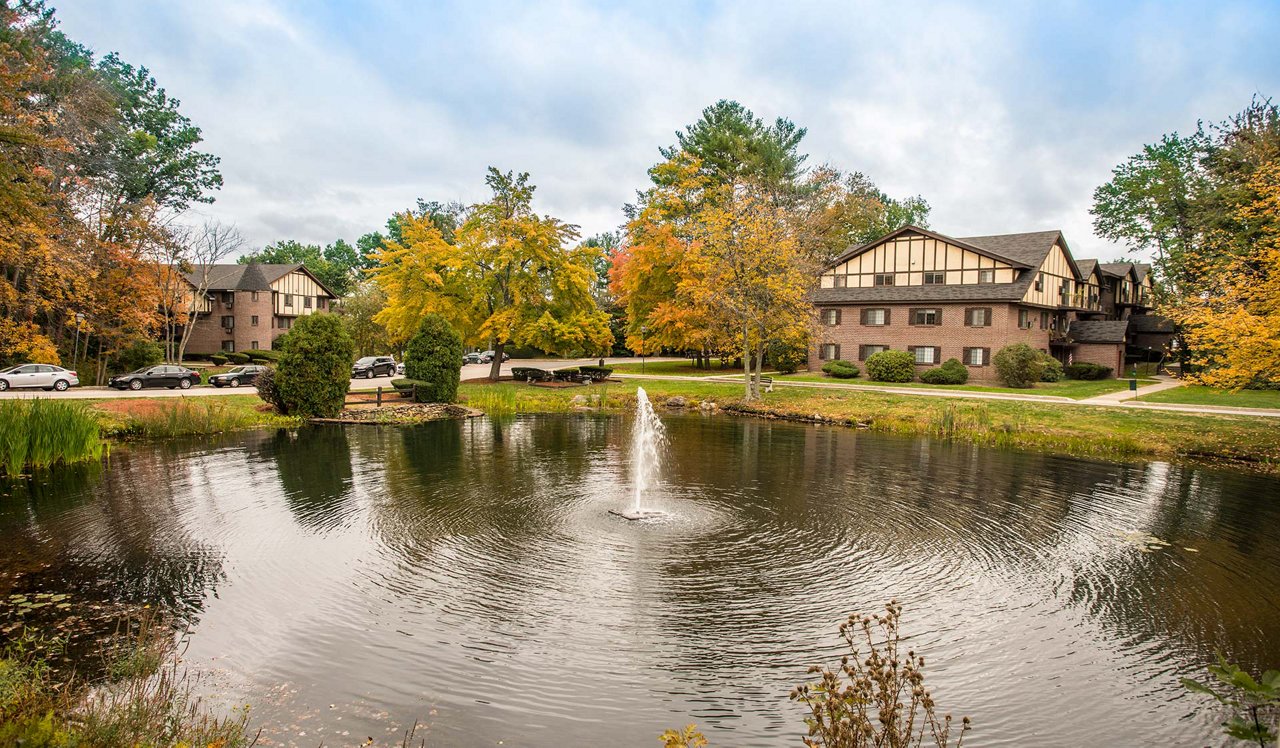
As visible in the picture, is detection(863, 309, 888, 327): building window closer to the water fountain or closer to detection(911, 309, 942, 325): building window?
detection(911, 309, 942, 325): building window

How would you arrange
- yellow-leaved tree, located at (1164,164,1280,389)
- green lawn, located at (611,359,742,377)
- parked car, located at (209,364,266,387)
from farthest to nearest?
green lawn, located at (611,359,742,377), parked car, located at (209,364,266,387), yellow-leaved tree, located at (1164,164,1280,389)

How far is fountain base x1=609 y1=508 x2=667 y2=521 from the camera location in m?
13.9

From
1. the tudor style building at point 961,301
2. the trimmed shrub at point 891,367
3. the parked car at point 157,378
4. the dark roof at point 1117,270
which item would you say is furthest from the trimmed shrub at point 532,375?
the dark roof at point 1117,270

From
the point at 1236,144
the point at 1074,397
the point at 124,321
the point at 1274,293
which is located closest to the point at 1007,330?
the point at 1074,397

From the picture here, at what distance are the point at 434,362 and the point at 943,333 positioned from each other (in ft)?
108

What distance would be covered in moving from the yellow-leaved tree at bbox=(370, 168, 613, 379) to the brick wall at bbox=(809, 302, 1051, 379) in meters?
15.7

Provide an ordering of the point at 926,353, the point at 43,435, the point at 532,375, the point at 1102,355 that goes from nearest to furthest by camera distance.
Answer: the point at 43,435
the point at 532,375
the point at 926,353
the point at 1102,355

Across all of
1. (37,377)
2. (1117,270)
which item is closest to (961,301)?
(1117,270)

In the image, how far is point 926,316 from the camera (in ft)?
156

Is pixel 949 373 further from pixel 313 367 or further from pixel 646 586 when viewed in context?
pixel 646 586

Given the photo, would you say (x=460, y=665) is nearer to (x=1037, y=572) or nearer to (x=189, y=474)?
(x=1037, y=572)

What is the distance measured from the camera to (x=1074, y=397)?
115 ft

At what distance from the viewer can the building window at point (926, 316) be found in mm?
47000

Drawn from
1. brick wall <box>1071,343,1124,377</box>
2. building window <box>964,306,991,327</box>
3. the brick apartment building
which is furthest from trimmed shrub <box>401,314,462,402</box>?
brick wall <box>1071,343,1124,377</box>
